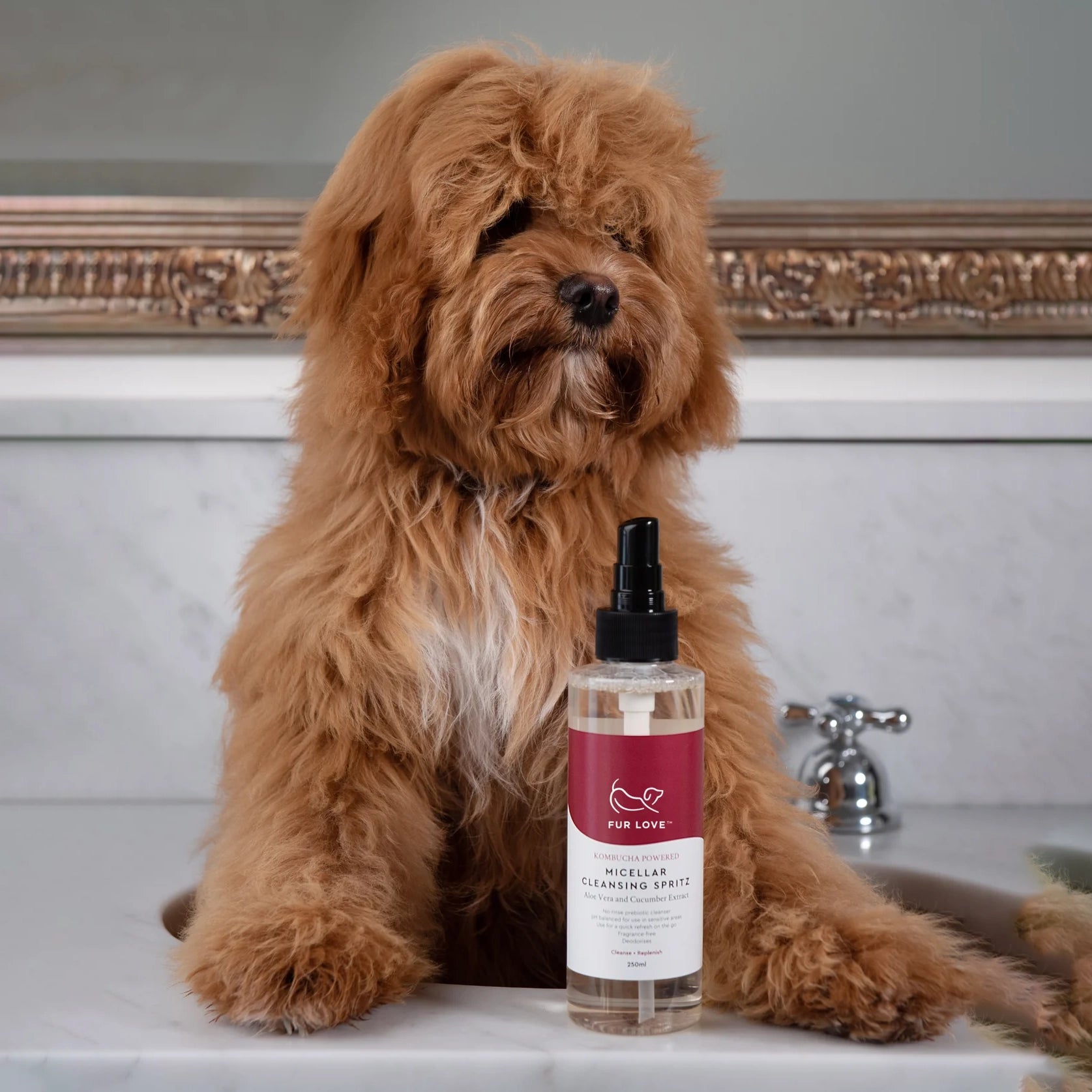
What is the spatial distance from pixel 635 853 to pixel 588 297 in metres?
0.35

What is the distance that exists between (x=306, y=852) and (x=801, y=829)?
338 mm

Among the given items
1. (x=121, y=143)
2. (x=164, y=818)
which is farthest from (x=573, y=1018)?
(x=121, y=143)

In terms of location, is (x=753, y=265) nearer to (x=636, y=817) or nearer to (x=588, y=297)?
(x=588, y=297)

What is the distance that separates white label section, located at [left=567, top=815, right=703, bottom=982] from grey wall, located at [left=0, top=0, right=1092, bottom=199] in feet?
2.88

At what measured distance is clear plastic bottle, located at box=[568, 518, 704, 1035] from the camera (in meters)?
0.75

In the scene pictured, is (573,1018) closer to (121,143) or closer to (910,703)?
(910,703)

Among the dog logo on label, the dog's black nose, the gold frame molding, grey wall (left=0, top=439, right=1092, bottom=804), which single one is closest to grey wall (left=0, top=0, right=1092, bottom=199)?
the gold frame molding

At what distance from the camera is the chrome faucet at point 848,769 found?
4.50 feet

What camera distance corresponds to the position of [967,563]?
1479 millimetres

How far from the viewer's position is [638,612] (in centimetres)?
77

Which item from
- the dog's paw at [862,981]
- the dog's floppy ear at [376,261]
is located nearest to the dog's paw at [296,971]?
the dog's paw at [862,981]

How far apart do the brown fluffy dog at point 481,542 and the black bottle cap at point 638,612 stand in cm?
16

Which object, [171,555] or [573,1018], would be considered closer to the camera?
[573,1018]

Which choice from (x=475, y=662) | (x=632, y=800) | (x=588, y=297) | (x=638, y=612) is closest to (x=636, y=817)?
(x=632, y=800)
